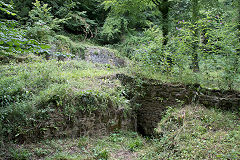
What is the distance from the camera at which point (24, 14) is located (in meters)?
10.5

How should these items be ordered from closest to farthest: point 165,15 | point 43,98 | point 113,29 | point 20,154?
1. point 20,154
2. point 43,98
3. point 165,15
4. point 113,29

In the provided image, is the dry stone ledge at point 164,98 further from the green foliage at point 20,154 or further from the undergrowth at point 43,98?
the green foliage at point 20,154

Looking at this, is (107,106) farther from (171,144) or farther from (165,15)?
(165,15)

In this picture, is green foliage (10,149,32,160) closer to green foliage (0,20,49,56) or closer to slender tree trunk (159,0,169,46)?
green foliage (0,20,49,56)

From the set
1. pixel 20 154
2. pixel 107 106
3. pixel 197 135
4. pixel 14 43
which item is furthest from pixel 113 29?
pixel 20 154

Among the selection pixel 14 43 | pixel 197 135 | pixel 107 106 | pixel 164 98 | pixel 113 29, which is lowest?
pixel 197 135

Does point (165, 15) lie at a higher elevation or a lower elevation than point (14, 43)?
higher

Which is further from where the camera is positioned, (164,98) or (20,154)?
(164,98)

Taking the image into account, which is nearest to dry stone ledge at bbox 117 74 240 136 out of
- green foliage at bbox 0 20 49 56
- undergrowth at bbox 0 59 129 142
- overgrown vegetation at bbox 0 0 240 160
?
overgrown vegetation at bbox 0 0 240 160

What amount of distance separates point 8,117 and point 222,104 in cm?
649

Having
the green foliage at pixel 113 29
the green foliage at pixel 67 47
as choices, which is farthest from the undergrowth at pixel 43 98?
the green foliage at pixel 113 29

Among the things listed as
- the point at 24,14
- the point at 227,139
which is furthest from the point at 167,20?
the point at 24,14

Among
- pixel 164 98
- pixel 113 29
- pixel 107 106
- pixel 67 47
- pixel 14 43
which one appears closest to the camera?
pixel 14 43

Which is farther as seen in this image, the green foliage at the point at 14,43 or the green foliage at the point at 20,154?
the green foliage at the point at 20,154
